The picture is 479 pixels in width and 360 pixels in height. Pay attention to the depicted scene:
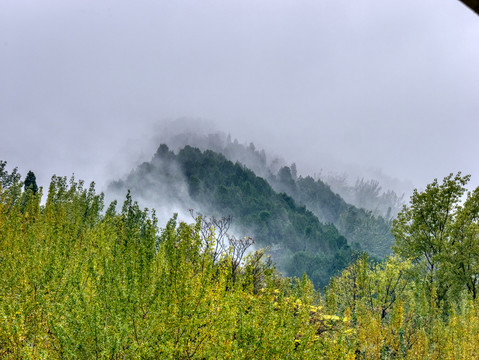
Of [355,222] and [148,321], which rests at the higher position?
[355,222]

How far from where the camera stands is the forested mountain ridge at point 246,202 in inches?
4651

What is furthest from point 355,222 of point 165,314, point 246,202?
point 165,314

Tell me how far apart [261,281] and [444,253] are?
33.5ft

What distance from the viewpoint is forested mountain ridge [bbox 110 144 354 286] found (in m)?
118

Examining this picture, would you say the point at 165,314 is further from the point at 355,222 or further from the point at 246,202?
the point at 355,222

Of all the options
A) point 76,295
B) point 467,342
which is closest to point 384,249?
point 467,342

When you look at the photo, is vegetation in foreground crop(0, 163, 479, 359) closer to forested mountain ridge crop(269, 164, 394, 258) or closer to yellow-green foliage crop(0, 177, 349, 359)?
yellow-green foliage crop(0, 177, 349, 359)

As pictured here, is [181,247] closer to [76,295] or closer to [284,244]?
[76,295]

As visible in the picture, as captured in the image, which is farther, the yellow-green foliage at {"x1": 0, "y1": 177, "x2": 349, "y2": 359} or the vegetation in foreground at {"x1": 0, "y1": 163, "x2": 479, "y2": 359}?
the vegetation in foreground at {"x1": 0, "y1": 163, "x2": 479, "y2": 359}

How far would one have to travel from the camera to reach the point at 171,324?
4957mm

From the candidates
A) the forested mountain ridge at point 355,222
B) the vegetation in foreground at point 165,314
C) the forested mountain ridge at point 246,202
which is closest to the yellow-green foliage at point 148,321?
the vegetation in foreground at point 165,314

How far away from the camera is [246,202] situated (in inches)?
5295

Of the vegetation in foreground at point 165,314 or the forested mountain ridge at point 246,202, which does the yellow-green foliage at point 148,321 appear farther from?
the forested mountain ridge at point 246,202

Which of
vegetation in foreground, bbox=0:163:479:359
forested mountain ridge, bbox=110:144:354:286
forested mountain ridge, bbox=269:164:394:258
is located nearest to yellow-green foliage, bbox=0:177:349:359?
vegetation in foreground, bbox=0:163:479:359
